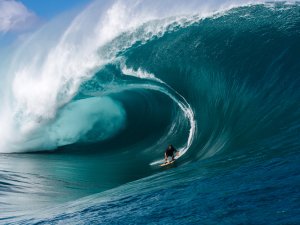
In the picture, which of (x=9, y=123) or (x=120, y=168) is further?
(x=9, y=123)

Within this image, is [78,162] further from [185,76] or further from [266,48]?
[266,48]

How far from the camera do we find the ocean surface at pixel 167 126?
650 cm

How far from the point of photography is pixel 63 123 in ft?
69.0

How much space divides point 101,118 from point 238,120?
11158mm

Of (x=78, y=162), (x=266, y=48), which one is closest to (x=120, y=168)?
(x=78, y=162)

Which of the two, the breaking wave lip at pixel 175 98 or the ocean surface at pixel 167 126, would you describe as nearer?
the ocean surface at pixel 167 126

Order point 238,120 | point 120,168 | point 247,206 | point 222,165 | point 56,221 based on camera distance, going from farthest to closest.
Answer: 1. point 120,168
2. point 238,120
3. point 222,165
4. point 56,221
5. point 247,206

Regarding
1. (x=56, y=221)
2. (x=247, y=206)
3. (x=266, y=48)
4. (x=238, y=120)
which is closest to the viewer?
(x=247, y=206)

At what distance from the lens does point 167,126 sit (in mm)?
17438

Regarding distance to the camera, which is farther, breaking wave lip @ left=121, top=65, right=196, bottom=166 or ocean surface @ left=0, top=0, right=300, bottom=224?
breaking wave lip @ left=121, top=65, right=196, bottom=166

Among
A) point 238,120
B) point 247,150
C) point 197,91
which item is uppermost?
point 197,91

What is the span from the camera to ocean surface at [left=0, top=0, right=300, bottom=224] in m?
6.50

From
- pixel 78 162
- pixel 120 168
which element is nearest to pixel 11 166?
pixel 78 162

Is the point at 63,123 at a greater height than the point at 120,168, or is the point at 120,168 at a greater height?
the point at 63,123
